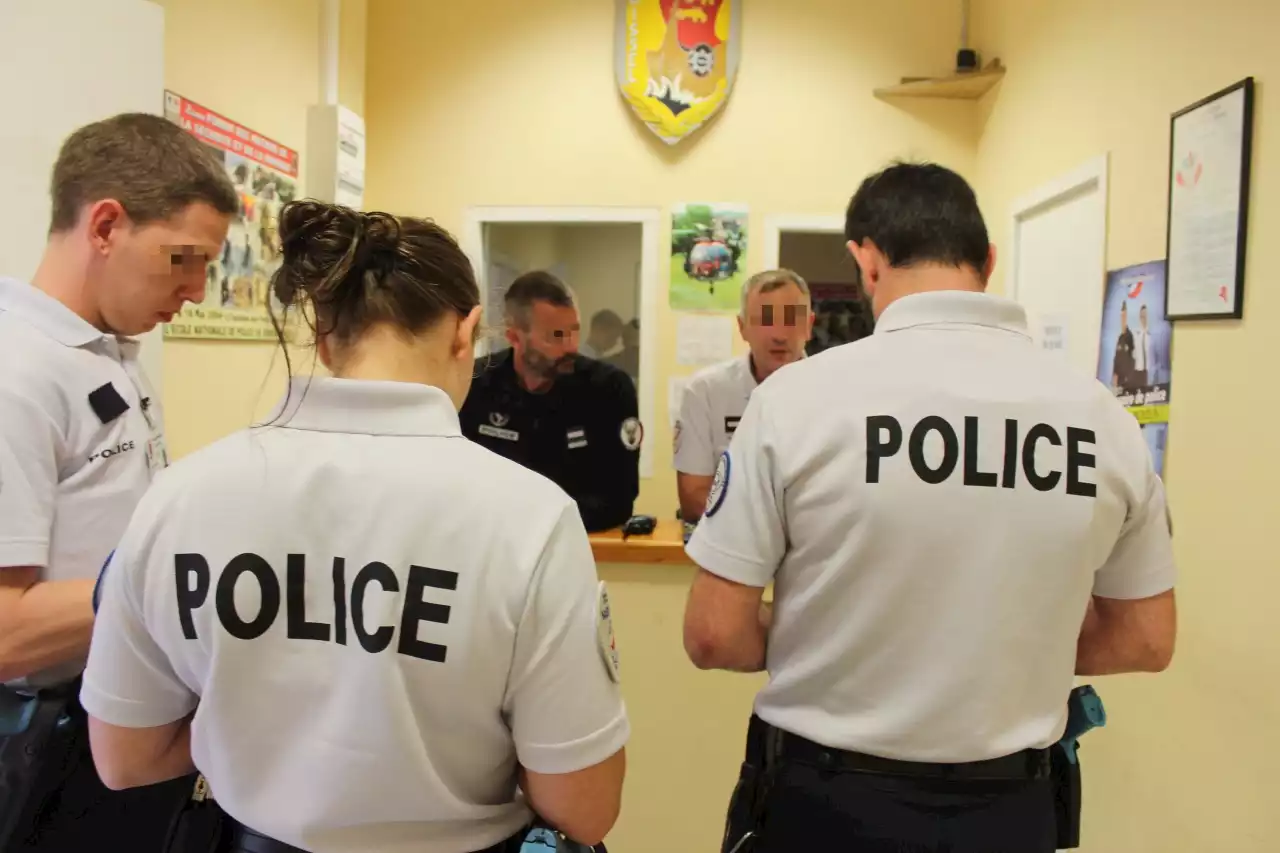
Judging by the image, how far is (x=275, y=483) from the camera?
80 centimetres

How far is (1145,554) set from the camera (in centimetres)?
113

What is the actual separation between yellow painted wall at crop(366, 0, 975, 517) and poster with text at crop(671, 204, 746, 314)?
7 centimetres

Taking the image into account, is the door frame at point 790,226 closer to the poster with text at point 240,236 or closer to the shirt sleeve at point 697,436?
the shirt sleeve at point 697,436

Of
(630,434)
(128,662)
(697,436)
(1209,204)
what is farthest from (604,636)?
(697,436)

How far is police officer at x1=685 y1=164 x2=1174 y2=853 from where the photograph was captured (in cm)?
103

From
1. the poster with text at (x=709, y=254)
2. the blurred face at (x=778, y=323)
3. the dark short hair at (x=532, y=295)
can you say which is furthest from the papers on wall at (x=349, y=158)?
the blurred face at (x=778, y=323)

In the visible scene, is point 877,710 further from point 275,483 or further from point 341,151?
point 341,151

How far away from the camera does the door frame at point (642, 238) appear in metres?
4.03

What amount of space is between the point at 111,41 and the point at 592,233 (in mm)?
3589

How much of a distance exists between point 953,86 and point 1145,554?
311 cm

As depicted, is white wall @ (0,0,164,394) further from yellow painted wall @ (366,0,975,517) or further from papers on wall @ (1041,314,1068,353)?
papers on wall @ (1041,314,1068,353)

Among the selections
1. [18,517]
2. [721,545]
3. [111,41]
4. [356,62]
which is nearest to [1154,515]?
[721,545]

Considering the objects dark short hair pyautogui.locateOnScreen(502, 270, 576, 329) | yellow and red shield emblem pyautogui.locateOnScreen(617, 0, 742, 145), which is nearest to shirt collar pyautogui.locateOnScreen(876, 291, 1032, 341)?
dark short hair pyautogui.locateOnScreen(502, 270, 576, 329)

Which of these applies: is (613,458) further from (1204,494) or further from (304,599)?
(304,599)
